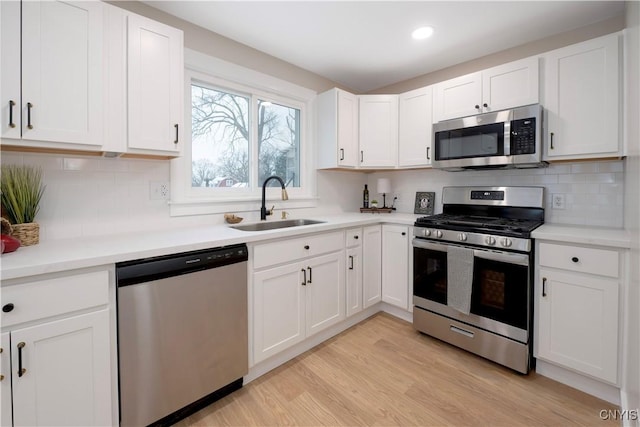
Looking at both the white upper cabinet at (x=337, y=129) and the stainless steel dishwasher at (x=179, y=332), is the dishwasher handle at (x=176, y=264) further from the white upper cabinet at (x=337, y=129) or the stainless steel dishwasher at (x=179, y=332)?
the white upper cabinet at (x=337, y=129)

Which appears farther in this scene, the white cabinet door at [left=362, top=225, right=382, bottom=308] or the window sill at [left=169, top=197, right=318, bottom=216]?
the white cabinet door at [left=362, top=225, right=382, bottom=308]

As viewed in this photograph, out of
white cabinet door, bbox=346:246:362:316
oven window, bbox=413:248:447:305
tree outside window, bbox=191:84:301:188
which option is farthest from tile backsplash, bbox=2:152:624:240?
white cabinet door, bbox=346:246:362:316

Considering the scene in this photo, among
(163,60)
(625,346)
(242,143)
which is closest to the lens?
(625,346)

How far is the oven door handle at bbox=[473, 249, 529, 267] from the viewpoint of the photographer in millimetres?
1903

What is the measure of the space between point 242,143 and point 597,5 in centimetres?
279

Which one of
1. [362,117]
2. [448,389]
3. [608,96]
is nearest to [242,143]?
[362,117]

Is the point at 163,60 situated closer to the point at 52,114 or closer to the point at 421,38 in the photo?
the point at 52,114

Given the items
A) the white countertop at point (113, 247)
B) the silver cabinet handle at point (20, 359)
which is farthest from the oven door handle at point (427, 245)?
the silver cabinet handle at point (20, 359)

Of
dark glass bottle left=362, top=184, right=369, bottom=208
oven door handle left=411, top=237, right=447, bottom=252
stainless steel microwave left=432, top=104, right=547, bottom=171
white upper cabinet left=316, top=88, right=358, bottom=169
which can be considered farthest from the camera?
dark glass bottle left=362, top=184, right=369, bottom=208

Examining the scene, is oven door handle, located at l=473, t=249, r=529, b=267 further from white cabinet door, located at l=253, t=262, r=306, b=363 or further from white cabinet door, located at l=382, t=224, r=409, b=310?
white cabinet door, located at l=253, t=262, r=306, b=363

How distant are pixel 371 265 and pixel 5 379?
94.1 inches

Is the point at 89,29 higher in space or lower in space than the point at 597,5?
lower

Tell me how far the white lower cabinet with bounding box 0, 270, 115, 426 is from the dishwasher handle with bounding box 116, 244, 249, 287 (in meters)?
0.08

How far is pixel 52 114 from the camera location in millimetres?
1399
